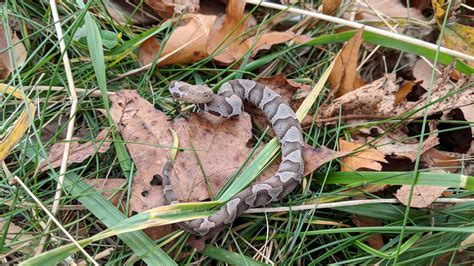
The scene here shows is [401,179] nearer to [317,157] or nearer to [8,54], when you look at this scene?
[317,157]

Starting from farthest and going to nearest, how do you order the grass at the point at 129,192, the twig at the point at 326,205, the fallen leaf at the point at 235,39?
the fallen leaf at the point at 235,39, the twig at the point at 326,205, the grass at the point at 129,192

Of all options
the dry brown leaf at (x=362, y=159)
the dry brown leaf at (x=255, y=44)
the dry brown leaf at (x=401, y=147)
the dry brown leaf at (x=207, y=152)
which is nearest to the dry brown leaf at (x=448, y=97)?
the dry brown leaf at (x=401, y=147)

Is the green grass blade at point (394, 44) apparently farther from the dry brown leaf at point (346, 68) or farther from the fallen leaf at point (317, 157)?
the fallen leaf at point (317, 157)

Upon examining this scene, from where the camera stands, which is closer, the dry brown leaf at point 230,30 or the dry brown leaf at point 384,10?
the dry brown leaf at point 230,30

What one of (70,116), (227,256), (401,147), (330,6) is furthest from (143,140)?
(330,6)

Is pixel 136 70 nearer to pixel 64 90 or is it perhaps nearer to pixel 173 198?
pixel 64 90

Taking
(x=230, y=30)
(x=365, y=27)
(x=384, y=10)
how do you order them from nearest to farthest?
(x=365, y=27) < (x=230, y=30) < (x=384, y=10)

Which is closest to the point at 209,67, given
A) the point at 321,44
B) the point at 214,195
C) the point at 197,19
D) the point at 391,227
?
the point at 197,19
